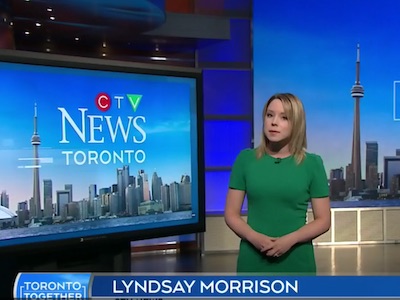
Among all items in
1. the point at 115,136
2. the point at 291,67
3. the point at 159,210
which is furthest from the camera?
the point at 291,67

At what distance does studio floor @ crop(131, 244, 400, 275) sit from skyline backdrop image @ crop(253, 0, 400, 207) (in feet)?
1.50

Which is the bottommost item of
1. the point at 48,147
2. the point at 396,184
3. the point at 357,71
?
the point at 396,184

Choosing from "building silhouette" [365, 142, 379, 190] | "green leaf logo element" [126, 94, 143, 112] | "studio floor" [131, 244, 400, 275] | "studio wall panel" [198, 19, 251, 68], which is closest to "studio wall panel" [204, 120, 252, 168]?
"studio wall panel" [198, 19, 251, 68]

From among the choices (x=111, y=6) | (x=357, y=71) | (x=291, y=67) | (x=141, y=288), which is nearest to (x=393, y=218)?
(x=357, y=71)

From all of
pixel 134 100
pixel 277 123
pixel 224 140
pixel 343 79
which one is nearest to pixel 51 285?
pixel 277 123

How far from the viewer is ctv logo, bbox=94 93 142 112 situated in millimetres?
1990

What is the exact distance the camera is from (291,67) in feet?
14.4

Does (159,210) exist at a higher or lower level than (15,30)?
lower

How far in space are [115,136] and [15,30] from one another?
78.3 inches

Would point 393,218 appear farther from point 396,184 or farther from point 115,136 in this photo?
point 115,136

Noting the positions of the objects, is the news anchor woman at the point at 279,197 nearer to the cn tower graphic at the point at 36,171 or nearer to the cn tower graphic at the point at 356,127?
the cn tower graphic at the point at 36,171

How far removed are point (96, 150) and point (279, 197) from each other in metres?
0.85

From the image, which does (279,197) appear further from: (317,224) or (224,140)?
(224,140)

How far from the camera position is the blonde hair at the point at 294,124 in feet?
4.53
